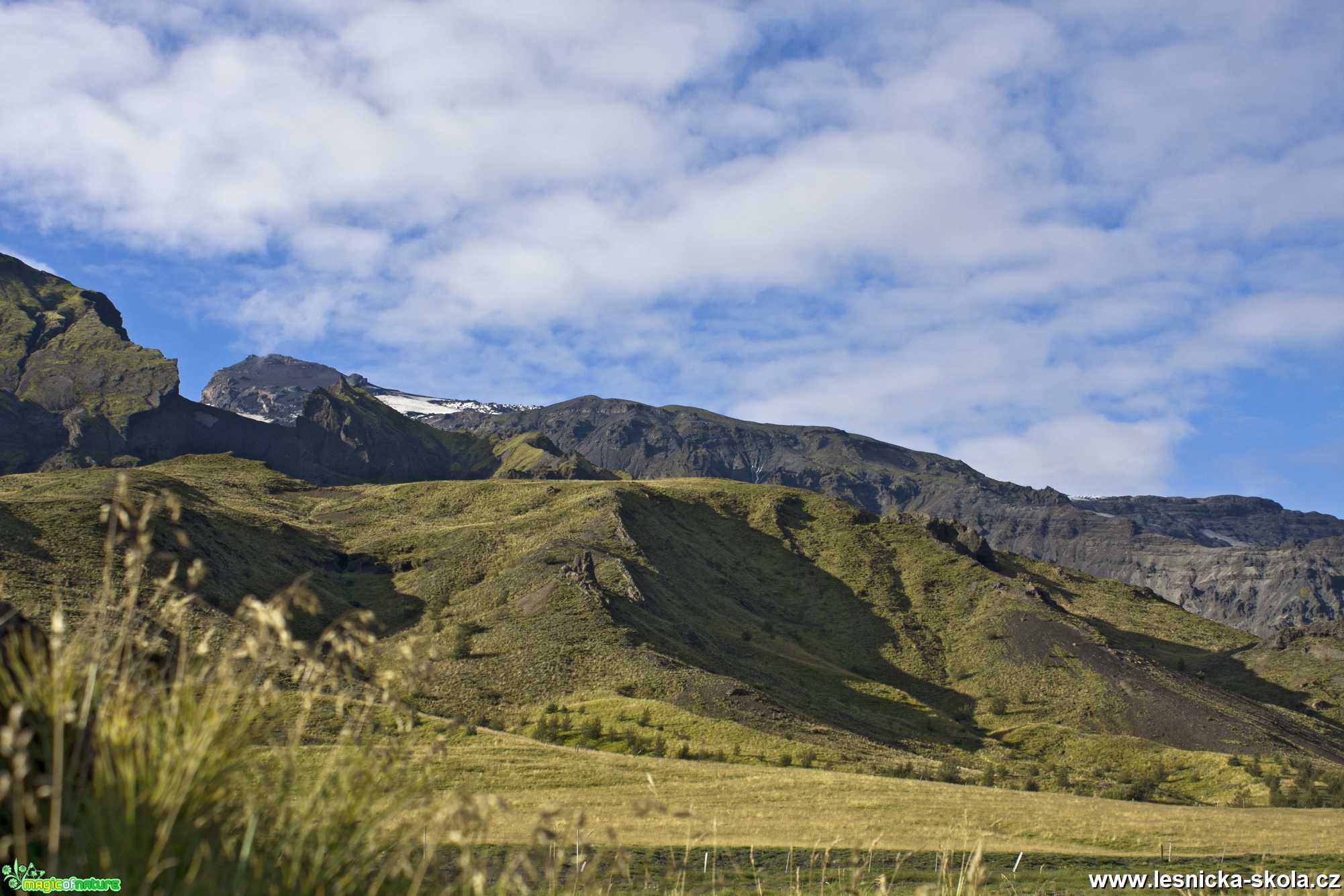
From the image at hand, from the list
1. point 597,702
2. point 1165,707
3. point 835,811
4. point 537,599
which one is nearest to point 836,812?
point 835,811

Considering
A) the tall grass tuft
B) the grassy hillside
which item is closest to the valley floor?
the grassy hillside

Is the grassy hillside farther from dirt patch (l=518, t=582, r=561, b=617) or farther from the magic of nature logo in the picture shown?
the magic of nature logo

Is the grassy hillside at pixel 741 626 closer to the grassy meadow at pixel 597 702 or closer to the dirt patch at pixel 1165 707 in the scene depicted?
the dirt patch at pixel 1165 707

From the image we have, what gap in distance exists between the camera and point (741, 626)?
117688 mm

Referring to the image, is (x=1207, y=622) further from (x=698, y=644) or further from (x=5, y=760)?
(x=5, y=760)

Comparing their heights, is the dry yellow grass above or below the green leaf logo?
below

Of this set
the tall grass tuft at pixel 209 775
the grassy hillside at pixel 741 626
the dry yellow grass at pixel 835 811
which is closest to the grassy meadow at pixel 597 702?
the tall grass tuft at pixel 209 775

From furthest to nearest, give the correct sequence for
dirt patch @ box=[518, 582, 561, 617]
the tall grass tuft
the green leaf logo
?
dirt patch @ box=[518, 582, 561, 617] < the tall grass tuft < the green leaf logo

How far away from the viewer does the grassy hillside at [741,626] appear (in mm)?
77688

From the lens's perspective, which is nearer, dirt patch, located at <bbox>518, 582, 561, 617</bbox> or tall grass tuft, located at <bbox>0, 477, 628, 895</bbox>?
tall grass tuft, located at <bbox>0, 477, 628, 895</bbox>

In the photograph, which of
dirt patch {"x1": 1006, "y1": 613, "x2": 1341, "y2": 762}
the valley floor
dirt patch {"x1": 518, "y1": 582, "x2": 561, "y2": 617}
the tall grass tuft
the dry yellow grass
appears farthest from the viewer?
dirt patch {"x1": 518, "y1": 582, "x2": 561, "y2": 617}

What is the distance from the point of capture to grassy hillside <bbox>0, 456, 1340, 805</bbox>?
77688 millimetres

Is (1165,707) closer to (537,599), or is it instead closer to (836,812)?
(537,599)

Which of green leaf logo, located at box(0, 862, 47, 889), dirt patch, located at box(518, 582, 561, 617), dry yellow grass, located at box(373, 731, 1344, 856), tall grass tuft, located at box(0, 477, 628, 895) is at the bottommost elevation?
dry yellow grass, located at box(373, 731, 1344, 856)
